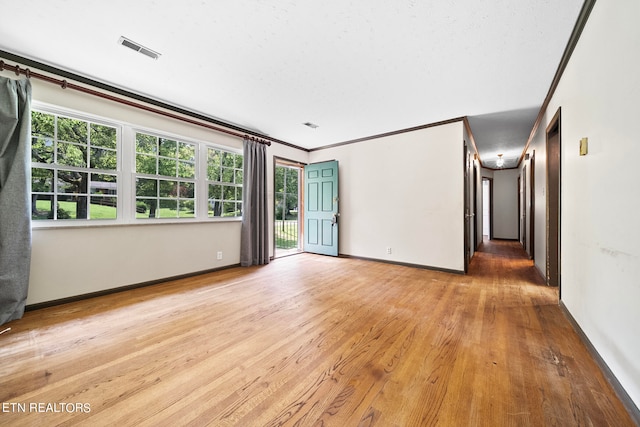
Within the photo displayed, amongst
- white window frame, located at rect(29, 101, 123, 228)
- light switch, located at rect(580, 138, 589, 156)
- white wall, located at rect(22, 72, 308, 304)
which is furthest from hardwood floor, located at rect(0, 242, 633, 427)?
light switch, located at rect(580, 138, 589, 156)

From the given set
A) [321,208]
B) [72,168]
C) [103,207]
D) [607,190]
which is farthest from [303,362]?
[321,208]

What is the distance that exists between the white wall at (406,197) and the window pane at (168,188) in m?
3.22

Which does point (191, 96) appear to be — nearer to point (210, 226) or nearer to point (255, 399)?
point (210, 226)

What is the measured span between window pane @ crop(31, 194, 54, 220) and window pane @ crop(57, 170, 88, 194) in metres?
0.14

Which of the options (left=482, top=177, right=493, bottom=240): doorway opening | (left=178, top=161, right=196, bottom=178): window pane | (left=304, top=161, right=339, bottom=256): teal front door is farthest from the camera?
(left=482, top=177, right=493, bottom=240): doorway opening

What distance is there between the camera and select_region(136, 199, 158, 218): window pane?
330 cm

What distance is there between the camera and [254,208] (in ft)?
15.0

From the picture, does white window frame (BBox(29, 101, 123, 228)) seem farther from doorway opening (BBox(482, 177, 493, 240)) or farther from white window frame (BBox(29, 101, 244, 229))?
doorway opening (BBox(482, 177, 493, 240))

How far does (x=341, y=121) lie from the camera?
13.6 feet

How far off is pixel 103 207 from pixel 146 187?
1.79 feet

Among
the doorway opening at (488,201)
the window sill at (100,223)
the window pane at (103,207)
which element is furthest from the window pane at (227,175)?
the doorway opening at (488,201)

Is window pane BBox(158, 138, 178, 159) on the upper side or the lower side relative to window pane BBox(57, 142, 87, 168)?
upper

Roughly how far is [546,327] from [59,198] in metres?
5.15

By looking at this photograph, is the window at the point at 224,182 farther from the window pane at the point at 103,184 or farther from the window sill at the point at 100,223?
the window pane at the point at 103,184
